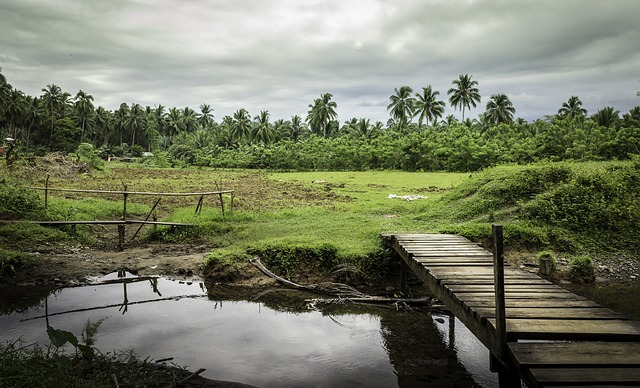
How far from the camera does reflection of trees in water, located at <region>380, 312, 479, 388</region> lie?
239 inches

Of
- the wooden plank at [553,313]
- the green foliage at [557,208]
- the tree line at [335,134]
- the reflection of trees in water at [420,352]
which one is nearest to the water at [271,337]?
the reflection of trees in water at [420,352]

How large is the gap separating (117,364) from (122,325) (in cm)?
215

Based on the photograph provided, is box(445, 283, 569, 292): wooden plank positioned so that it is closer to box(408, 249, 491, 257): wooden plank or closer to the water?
the water

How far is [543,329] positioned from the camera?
4387 mm

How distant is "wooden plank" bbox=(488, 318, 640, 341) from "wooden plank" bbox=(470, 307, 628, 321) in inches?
6.5

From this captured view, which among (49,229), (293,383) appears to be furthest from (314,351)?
(49,229)

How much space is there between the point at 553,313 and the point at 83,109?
80714 millimetres

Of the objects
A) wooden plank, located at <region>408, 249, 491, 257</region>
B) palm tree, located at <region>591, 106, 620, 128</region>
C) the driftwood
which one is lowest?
the driftwood

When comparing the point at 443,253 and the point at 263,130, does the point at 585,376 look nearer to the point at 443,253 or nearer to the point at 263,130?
the point at 443,253

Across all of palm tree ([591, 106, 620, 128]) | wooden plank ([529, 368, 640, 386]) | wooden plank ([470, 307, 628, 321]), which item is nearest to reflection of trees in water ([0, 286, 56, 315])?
wooden plank ([470, 307, 628, 321])

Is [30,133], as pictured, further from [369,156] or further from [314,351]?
[314,351]

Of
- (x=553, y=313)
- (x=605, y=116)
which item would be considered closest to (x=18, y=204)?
(x=553, y=313)

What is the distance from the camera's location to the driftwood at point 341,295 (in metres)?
8.52

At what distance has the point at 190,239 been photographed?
13.4 meters
